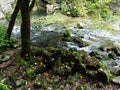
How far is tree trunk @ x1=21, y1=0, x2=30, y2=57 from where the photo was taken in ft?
31.8

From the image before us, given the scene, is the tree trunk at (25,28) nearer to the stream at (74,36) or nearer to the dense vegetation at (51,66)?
the dense vegetation at (51,66)

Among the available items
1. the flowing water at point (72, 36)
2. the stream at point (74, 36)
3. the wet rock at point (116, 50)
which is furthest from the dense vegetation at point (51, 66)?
the flowing water at point (72, 36)

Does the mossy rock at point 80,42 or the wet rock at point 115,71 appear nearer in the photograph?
the wet rock at point 115,71

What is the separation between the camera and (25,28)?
10.0m

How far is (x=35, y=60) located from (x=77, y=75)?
1642 millimetres

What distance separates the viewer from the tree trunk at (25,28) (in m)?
9.70

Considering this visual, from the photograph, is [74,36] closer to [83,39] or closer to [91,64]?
[83,39]

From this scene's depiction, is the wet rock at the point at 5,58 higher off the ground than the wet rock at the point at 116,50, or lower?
higher

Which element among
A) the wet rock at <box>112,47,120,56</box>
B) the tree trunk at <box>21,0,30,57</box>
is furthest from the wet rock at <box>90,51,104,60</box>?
the tree trunk at <box>21,0,30,57</box>

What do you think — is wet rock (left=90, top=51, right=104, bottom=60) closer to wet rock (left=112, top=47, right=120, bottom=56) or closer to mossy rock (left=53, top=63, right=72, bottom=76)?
wet rock (left=112, top=47, right=120, bottom=56)

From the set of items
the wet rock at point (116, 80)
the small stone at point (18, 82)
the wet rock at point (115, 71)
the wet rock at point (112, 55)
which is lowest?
the wet rock at point (112, 55)

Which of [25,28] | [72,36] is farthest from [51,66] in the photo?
[72,36]

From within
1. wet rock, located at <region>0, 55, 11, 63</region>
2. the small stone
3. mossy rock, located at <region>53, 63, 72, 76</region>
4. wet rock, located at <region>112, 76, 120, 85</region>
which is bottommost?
wet rock, located at <region>112, 76, 120, 85</region>

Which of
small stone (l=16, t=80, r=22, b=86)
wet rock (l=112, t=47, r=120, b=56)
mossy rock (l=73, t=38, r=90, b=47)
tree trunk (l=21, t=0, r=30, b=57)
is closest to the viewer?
small stone (l=16, t=80, r=22, b=86)
